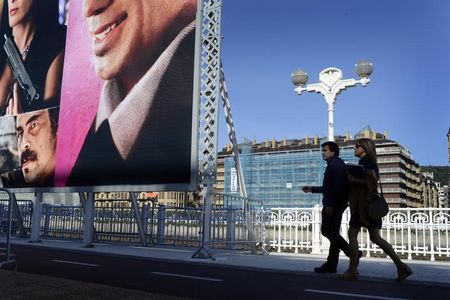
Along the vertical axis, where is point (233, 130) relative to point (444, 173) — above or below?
below

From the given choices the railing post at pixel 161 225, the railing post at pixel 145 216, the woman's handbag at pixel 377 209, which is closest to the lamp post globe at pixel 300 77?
the railing post at pixel 161 225

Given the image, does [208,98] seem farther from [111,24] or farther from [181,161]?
[111,24]

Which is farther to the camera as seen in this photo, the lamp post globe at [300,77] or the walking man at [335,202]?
the lamp post globe at [300,77]

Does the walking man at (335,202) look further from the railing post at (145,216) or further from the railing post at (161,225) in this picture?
the railing post at (145,216)

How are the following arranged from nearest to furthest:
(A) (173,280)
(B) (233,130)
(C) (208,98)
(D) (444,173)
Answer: (A) (173,280)
(C) (208,98)
(B) (233,130)
(D) (444,173)

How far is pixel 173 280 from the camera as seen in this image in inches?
232

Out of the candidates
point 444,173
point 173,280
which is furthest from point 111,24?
point 444,173

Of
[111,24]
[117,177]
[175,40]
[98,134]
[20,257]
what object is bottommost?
[20,257]

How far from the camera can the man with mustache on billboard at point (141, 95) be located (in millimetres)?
10016

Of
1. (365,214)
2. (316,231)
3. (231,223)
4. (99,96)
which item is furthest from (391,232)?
(99,96)

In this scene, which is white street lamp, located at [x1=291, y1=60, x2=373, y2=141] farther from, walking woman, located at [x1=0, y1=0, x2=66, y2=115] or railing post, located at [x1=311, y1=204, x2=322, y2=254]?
walking woman, located at [x1=0, y1=0, x2=66, y2=115]

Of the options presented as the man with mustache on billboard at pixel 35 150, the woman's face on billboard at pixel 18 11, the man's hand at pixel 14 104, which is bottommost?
the man with mustache on billboard at pixel 35 150

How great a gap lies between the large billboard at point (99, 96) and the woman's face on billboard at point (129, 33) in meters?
0.03

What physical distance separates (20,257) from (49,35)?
7.31 m
